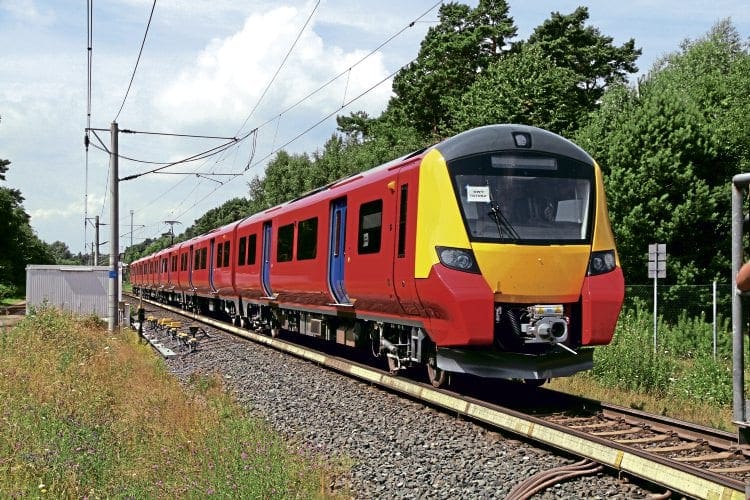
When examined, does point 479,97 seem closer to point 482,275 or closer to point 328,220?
point 328,220

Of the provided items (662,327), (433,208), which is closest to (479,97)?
(662,327)

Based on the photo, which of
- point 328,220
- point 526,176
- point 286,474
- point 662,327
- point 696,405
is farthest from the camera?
point 662,327

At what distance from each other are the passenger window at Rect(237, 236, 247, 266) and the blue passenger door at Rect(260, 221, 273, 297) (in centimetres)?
232

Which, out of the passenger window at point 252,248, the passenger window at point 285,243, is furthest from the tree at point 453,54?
the passenger window at point 285,243

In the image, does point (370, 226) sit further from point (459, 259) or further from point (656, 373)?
point (656, 373)

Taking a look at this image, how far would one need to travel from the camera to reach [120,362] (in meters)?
13.6

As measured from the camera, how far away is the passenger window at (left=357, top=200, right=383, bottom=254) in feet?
36.2

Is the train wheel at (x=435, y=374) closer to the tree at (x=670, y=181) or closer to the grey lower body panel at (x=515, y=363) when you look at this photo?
the grey lower body panel at (x=515, y=363)

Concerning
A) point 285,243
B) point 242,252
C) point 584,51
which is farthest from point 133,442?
point 584,51

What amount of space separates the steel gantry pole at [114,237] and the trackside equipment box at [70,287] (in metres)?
4.14

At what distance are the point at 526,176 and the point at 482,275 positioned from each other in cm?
137

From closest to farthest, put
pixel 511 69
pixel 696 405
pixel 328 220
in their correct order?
1. pixel 696 405
2. pixel 328 220
3. pixel 511 69

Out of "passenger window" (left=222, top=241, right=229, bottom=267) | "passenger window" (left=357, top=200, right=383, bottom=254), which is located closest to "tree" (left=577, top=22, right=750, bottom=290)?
"passenger window" (left=222, top=241, right=229, bottom=267)

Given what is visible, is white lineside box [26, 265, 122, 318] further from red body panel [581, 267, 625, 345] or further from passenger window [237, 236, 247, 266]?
red body panel [581, 267, 625, 345]
